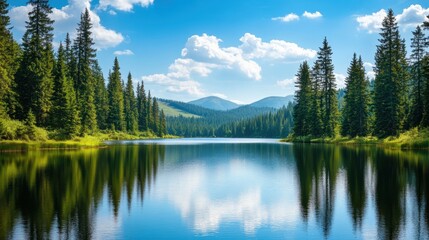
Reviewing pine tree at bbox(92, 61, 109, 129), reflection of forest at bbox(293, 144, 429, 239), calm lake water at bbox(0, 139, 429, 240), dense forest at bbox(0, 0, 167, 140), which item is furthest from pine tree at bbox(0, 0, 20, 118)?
pine tree at bbox(92, 61, 109, 129)

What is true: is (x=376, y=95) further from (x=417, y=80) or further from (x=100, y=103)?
(x=100, y=103)

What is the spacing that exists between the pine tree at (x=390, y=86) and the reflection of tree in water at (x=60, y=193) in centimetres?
5153

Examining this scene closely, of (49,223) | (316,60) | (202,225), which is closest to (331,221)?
(202,225)

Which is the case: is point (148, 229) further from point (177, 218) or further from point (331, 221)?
point (331, 221)

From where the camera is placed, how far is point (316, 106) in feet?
316

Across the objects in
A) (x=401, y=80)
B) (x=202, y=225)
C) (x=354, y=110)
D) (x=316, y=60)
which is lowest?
(x=202, y=225)

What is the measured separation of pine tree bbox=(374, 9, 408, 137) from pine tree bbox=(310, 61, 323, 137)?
16621 millimetres

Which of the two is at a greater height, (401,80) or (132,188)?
(401,80)

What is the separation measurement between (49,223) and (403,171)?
25848 millimetres

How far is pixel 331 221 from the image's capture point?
16531 mm

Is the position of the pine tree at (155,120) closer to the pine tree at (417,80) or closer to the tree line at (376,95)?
the tree line at (376,95)

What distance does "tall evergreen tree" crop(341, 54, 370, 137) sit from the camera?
270 feet

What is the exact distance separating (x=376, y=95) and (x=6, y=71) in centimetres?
6454

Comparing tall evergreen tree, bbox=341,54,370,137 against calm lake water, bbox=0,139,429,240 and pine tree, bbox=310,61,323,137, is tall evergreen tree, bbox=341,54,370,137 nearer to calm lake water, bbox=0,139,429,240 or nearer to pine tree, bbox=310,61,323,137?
pine tree, bbox=310,61,323,137
